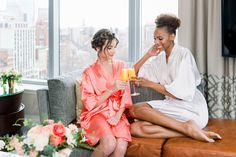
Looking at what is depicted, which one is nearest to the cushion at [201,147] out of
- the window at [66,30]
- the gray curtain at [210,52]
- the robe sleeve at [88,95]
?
the gray curtain at [210,52]

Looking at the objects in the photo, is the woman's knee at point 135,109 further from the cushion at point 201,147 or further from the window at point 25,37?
the window at point 25,37

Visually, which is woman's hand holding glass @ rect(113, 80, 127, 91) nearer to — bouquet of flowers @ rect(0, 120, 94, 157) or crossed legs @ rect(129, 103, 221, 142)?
crossed legs @ rect(129, 103, 221, 142)

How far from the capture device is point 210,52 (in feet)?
10.2

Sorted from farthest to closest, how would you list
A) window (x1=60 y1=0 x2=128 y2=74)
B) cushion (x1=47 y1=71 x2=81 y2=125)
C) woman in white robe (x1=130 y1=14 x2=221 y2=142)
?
window (x1=60 y1=0 x2=128 y2=74), cushion (x1=47 y1=71 x2=81 y2=125), woman in white robe (x1=130 y1=14 x2=221 y2=142)

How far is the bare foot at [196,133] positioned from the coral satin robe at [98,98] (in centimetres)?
44

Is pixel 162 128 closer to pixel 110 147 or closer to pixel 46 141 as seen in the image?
pixel 110 147

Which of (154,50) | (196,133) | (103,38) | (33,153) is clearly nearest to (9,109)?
(103,38)

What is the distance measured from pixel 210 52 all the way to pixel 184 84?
586mm

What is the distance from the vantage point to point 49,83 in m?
2.86

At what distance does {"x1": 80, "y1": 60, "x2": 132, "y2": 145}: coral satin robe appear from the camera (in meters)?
2.67

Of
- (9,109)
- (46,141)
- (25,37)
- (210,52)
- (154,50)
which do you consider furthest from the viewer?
(25,37)

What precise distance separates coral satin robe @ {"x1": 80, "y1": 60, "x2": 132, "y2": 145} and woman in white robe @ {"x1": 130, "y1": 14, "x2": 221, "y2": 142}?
0.12 meters

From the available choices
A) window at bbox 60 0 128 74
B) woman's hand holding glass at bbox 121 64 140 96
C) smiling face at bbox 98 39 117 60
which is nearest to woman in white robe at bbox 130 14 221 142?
woman's hand holding glass at bbox 121 64 140 96

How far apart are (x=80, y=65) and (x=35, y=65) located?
67 centimetres
